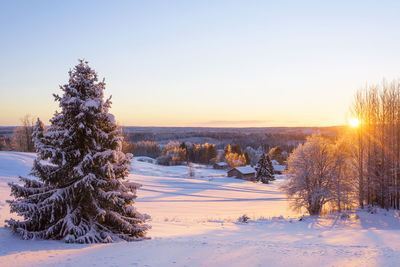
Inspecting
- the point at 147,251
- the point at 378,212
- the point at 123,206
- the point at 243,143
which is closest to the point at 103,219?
the point at 123,206

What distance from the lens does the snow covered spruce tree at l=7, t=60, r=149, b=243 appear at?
30.7 ft

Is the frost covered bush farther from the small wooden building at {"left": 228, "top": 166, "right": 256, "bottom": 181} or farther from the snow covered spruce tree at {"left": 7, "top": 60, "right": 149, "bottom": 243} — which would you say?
the small wooden building at {"left": 228, "top": 166, "right": 256, "bottom": 181}

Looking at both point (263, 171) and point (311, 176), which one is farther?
point (263, 171)

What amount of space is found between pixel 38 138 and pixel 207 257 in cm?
711

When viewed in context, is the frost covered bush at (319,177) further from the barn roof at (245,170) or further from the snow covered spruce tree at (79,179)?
the barn roof at (245,170)

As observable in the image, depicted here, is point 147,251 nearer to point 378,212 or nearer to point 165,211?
point 165,211

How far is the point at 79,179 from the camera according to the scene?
32.5 feet

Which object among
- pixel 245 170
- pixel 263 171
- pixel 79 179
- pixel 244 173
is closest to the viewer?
pixel 79 179

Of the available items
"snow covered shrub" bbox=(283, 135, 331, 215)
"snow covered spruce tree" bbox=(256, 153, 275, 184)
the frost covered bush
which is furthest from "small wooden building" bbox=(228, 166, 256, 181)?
"snow covered shrub" bbox=(283, 135, 331, 215)

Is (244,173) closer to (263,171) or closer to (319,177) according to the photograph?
(263,171)

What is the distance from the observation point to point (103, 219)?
956 centimetres

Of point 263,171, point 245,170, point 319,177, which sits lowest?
point 245,170

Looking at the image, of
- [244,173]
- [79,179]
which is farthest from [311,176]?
[244,173]

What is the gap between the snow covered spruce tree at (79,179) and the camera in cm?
937
